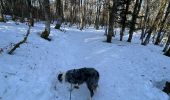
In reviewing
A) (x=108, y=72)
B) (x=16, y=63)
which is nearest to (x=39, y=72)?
(x=16, y=63)

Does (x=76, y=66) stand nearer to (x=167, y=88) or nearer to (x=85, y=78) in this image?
(x=85, y=78)

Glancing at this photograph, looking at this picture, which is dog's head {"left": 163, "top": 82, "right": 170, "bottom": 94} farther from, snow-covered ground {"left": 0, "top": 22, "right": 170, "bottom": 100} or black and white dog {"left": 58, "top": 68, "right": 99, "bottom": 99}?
black and white dog {"left": 58, "top": 68, "right": 99, "bottom": 99}

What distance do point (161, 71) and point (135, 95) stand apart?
14.9 feet

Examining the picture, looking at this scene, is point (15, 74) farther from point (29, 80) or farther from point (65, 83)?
point (65, 83)

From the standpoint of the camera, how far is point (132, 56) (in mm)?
16188

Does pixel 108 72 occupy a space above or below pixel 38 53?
below

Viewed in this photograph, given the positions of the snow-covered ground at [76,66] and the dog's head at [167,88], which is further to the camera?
the dog's head at [167,88]

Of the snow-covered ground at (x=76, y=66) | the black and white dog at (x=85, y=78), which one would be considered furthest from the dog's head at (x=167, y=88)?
the black and white dog at (x=85, y=78)

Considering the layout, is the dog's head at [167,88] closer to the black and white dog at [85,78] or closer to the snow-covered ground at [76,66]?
the snow-covered ground at [76,66]

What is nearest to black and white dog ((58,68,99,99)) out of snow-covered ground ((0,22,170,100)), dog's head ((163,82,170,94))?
snow-covered ground ((0,22,170,100))

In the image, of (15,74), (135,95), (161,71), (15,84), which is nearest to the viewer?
(15,84)

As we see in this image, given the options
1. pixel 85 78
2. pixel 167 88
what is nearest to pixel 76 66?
pixel 85 78

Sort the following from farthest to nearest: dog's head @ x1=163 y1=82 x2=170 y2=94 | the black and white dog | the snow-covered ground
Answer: dog's head @ x1=163 y1=82 x2=170 y2=94
the black and white dog
the snow-covered ground

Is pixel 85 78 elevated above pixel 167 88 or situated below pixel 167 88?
above
